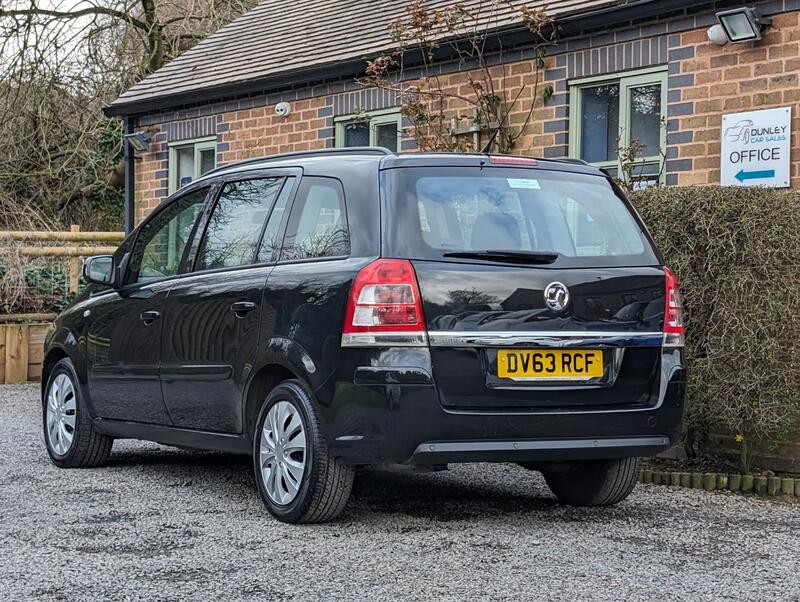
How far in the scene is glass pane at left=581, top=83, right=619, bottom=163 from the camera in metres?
11.0

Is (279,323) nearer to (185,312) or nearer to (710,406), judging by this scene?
(185,312)

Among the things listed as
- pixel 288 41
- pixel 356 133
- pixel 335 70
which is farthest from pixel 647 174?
pixel 288 41

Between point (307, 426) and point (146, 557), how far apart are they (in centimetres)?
94

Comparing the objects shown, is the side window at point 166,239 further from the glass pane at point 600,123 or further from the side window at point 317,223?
the glass pane at point 600,123

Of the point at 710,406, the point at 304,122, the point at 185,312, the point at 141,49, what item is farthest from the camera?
the point at 141,49

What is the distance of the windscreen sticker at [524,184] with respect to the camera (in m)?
5.96

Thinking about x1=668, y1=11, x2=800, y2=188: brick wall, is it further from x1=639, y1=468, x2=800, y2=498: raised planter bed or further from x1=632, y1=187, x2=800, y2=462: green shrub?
x1=639, y1=468, x2=800, y2=498: raised planter bed

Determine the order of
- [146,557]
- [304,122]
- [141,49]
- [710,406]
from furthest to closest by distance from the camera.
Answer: [141,49] < [304,122] < [710,406] < [146,557]

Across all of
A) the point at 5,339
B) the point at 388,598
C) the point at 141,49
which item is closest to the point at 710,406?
the point at 388,598

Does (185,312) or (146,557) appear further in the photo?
(185,312)

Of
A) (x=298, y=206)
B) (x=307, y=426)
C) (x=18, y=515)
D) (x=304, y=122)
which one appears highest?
(x=304, y=122)

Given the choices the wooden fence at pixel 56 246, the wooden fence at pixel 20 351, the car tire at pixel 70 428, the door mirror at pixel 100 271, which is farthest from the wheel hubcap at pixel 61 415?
the wooden fence at pixel 56 246

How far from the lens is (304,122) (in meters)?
14.4

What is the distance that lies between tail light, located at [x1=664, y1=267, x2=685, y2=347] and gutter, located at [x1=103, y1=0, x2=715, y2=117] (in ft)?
15.6
